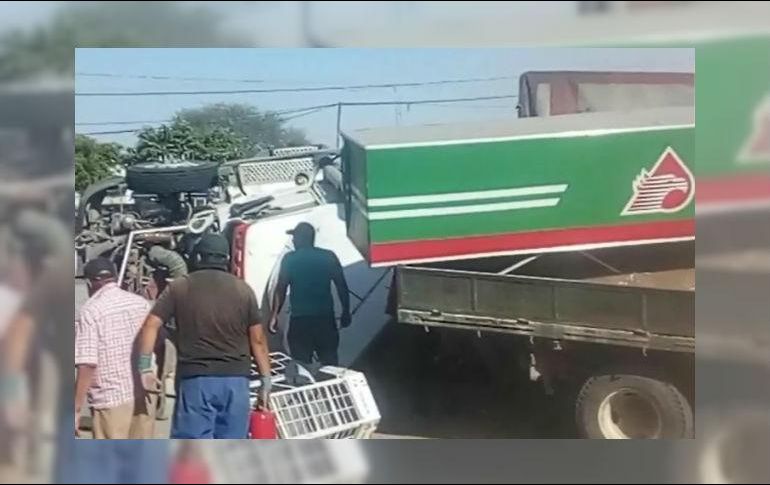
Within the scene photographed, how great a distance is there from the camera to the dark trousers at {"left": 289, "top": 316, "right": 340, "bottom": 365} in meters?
4.42

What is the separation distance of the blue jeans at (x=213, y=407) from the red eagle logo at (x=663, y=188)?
1.31m

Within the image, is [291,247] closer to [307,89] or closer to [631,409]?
[307,89]

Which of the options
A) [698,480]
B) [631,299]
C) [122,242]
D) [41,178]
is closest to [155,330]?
[122,242]

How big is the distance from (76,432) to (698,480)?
193cm

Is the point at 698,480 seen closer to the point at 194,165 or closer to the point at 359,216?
the point at 359,216

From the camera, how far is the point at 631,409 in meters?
4.46

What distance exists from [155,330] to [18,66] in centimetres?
89

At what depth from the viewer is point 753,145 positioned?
430 centimetres

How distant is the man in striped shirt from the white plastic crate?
403 millimetres

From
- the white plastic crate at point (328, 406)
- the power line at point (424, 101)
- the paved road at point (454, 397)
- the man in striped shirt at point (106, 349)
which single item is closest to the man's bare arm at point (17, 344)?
the man in striped shirt at point (106, 349)

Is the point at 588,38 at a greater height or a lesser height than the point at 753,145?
greater

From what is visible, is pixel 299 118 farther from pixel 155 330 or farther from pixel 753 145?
pixel 753 145

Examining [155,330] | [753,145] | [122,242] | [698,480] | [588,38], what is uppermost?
[588,38]

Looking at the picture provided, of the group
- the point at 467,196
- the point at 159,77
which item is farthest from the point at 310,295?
the point at 159,77
